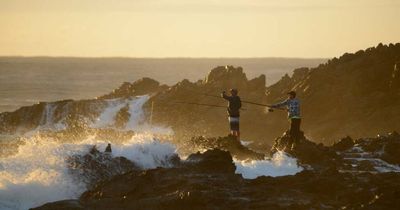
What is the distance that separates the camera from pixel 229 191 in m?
15.2

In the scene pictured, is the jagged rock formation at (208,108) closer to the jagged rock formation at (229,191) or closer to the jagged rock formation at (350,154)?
the jagged rock formation at (350,154)

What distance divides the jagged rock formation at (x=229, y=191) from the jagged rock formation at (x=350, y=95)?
841 inches

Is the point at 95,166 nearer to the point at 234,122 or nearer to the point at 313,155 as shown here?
the point at 313,155

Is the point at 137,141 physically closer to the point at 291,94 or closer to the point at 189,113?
the point at 291,94

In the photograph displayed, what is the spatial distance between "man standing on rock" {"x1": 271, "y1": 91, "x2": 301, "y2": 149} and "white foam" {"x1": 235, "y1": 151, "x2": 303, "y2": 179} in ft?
4.14

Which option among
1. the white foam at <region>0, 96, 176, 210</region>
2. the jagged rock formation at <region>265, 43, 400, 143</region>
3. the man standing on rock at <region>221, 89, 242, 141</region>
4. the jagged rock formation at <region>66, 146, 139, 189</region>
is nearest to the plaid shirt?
the man standing on rock at <region>221, 89, 242, 141</region>

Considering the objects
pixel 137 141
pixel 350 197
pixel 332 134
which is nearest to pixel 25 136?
pixel 332 134

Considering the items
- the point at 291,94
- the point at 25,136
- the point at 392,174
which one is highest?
the point at 291,94

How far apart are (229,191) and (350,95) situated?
2680 centimetres

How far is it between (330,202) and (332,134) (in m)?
24.9

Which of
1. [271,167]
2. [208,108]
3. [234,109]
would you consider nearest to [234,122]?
[234,109]

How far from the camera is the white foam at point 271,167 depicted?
19.0m

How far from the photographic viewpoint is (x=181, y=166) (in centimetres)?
1748

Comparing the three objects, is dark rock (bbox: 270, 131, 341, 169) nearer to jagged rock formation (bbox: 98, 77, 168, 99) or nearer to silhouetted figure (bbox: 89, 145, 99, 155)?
silhouetted figure (bbox: 89, 145, 99, 155)
